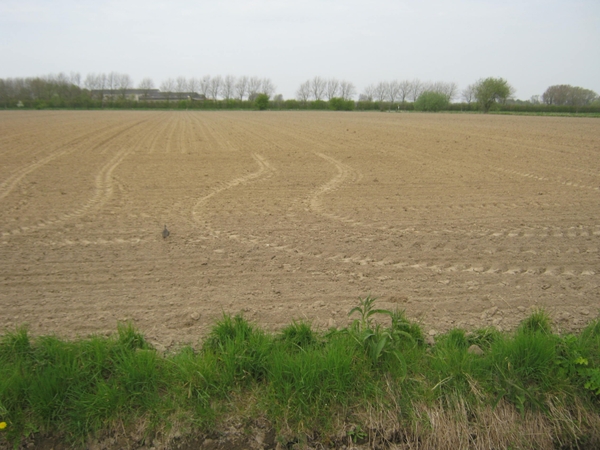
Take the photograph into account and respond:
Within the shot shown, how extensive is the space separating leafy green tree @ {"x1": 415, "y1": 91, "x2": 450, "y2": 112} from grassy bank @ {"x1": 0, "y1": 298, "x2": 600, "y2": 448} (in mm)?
91152

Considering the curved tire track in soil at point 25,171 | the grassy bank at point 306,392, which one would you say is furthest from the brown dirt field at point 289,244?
the grassy bank at point 306,392

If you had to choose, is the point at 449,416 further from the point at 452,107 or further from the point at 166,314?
the point at 452,107

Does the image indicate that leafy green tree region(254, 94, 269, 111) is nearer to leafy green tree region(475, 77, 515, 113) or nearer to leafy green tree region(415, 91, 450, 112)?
leafy green tree region(415, 91, 450, 112)

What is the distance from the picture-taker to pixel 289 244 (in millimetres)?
6344

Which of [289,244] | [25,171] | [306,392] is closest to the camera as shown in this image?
[306,392]

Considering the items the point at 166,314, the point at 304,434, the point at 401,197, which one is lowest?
the point at 304,434

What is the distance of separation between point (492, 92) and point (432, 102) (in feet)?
37.4

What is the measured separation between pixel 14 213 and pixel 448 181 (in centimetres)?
974

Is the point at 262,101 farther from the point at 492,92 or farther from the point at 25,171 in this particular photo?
the point at 25,171

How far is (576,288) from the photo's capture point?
5.04 m

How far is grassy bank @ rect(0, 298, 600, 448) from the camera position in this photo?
10.2 ft

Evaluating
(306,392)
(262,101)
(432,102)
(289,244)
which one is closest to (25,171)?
(289,244)

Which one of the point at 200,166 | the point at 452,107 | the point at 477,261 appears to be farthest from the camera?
the point at 452,107

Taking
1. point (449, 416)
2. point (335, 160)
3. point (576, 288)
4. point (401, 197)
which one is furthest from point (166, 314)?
point (335, 160)
